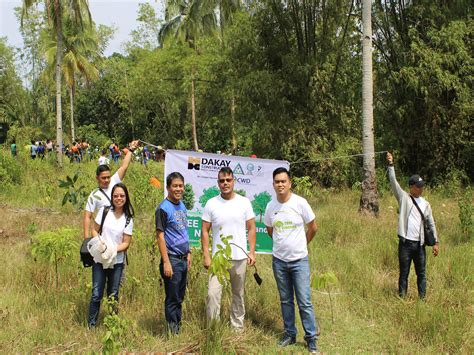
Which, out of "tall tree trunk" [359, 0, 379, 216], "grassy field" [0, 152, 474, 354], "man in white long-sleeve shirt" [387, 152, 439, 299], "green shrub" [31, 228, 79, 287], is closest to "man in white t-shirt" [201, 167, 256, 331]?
"grassy field" [0, 152, 474, 354]

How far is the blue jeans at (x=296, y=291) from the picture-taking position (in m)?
4.23

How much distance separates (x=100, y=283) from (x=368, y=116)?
23.7ft

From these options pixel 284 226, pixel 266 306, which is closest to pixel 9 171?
pixel 266 306

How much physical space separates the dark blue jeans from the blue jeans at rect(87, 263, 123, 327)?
535 mm

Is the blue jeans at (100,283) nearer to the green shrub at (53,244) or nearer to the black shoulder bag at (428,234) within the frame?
the green shrub at (53,244)

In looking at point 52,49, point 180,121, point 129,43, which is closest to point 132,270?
point 52,49

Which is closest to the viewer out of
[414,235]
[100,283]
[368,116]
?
[100,283]

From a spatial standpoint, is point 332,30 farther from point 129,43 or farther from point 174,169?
point 129,43

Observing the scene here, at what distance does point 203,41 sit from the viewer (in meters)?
24.3

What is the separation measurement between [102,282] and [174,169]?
1693mm

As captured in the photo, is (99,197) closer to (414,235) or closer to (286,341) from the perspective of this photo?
(286,341)

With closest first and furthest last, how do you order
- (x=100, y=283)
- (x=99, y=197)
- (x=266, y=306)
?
(x=100, y=283), (x=99, y=197), (x=266, y=306)

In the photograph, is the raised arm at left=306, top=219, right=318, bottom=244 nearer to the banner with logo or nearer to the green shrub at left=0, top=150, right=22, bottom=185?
the banner with logo

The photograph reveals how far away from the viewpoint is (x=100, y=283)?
4434 mm
